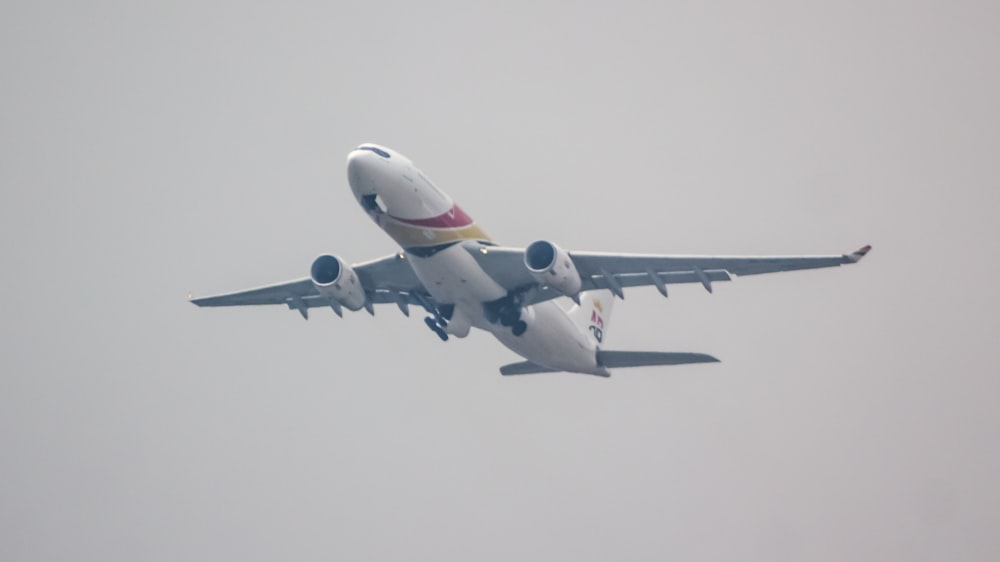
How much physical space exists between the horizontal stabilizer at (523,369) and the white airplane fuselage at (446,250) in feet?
4.17

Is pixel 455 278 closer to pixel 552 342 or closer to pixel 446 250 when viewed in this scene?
pixel 446 250

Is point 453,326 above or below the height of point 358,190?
below

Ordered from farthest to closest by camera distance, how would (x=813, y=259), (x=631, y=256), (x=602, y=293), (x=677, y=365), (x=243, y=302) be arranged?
1. (x=602, y=293)
2. (x=243, y=302)
3. (x=677, y=365)
4. (x=631, y=256)
5. (x=813, y=259)

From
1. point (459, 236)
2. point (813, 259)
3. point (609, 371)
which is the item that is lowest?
point (609, 371)

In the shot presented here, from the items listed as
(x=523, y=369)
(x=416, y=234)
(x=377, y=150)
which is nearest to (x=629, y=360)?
(x=523, y=369)

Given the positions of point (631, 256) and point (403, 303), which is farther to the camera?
point (403, 303)

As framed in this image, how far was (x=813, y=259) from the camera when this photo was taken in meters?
37.0

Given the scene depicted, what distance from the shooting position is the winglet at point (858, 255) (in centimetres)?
3493

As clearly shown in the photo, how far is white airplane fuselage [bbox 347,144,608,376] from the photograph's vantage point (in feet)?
124

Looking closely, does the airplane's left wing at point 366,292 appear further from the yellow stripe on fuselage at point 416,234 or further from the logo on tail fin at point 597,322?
the logo on tail fin at point 597,322

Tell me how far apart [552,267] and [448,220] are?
3.50m

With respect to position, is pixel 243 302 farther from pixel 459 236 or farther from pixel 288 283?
pixel 459 236

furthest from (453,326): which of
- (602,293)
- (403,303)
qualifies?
(602,293)

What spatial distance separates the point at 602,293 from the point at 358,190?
1543 cm
